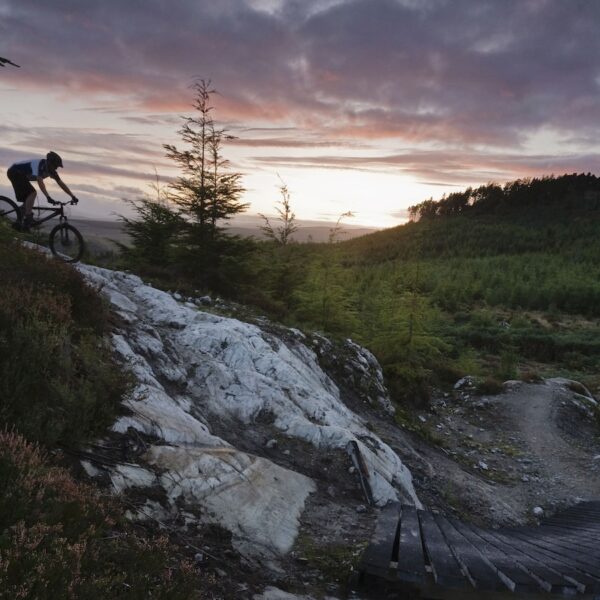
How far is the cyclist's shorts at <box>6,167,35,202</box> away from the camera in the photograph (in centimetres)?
1017

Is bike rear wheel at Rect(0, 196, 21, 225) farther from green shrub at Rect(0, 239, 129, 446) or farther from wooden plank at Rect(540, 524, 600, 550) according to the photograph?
wooden plank at Rect(540, 524, 600, 550)

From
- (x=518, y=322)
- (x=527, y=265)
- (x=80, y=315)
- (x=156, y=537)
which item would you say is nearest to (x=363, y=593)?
(x=156, y=537)

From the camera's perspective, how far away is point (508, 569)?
4.87m

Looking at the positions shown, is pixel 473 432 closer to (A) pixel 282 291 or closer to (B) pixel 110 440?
(A) pixel 282 291

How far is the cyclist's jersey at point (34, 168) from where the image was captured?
9.93m

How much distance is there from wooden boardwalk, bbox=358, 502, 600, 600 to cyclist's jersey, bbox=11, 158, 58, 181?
962 centimetres

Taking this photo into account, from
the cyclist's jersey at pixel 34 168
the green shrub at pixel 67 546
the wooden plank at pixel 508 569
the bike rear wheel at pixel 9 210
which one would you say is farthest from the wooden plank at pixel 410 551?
the bike rear wheel at pixel 9 210

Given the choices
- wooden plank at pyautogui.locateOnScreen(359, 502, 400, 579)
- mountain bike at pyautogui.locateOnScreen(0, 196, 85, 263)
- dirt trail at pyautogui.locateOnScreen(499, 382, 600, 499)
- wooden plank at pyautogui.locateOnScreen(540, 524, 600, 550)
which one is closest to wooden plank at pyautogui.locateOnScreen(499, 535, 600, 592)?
wooden plank at pyautogui.locateOnScreen(540, 524, 600, 550)

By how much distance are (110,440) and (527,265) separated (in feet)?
304

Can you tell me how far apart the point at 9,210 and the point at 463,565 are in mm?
11596

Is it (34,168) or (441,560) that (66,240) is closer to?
(34,168)

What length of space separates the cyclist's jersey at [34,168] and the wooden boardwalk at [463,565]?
31.6ft

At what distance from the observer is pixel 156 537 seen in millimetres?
4398

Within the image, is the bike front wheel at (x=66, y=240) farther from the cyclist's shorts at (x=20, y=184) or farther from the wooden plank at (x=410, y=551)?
the wooden plank at (x=410, y=551)
